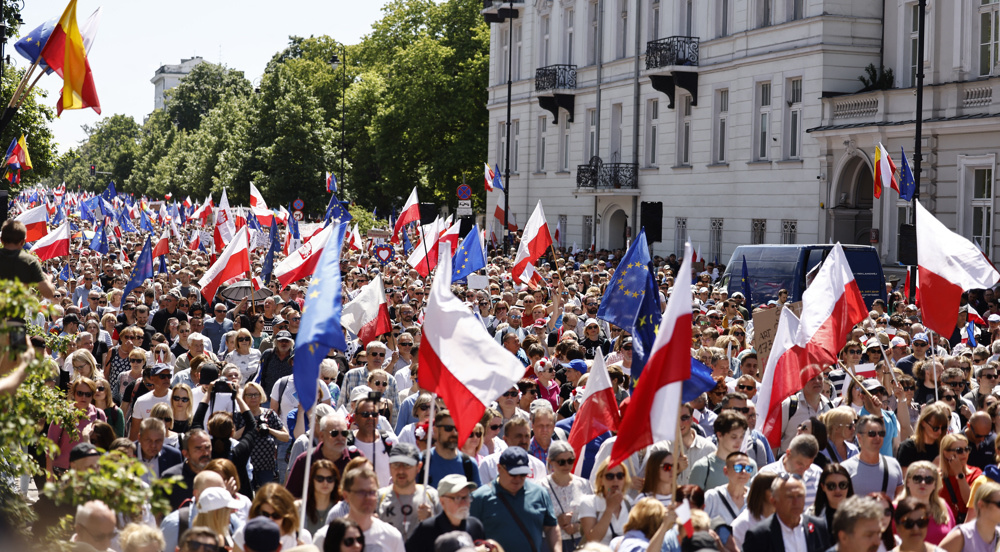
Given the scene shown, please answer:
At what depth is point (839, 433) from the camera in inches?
333

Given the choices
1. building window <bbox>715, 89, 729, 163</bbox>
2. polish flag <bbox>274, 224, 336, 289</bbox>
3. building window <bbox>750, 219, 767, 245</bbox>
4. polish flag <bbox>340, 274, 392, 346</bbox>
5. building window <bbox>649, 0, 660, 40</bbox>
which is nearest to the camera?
polish flag <bbox>340, 274, 392, 346</bbox>

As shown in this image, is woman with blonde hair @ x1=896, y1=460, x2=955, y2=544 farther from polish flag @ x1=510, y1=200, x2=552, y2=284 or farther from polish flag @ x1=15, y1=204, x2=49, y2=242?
polish flag @ x1=15, y1=204, x2=49, y2=242

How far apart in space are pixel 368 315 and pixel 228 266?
14.0 ft

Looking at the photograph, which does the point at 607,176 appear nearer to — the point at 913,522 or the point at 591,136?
the point at 591,136

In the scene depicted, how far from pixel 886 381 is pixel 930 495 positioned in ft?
13.0

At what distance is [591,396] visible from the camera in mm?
8875

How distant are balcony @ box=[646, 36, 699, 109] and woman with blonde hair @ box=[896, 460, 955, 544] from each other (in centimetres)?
2914

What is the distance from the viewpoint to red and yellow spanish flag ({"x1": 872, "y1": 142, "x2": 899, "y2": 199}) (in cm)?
2431

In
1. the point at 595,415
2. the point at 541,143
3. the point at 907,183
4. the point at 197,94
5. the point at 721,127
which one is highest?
the point at 197,94

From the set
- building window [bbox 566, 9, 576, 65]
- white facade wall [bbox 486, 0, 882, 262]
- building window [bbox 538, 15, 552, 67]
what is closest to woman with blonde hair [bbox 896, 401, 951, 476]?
white facade wall [bbox 486, 0, 882, 262]

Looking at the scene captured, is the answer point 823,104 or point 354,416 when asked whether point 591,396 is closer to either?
point 354,416

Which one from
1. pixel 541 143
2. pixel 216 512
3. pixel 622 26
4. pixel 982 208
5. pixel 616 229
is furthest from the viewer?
pixel 541 143

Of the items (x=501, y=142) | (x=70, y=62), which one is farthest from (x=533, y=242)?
(x=501, y=142)

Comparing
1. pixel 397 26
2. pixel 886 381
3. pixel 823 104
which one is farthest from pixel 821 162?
pixel 397 26
